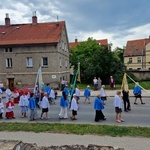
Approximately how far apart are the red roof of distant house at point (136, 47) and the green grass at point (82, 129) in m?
51.4

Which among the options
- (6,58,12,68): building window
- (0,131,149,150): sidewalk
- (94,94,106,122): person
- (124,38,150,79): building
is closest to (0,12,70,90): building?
(6,58,12,68): building window

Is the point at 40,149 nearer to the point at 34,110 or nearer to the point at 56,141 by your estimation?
the point at 56,141

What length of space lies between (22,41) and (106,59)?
41.5 feet

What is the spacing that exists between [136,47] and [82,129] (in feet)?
176

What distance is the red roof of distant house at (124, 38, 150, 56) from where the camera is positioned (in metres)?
58.1

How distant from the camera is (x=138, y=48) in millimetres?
58812

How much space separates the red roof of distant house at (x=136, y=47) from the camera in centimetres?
5811

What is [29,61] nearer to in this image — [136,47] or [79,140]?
[79,140]

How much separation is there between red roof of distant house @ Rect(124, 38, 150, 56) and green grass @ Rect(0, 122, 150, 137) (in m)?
51.4

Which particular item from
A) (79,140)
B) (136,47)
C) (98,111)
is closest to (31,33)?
(98,111)

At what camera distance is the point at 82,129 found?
382 inches

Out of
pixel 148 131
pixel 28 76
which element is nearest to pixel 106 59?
pixel 28 76

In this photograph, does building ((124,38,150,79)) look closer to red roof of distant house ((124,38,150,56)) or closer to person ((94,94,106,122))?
red roof of distant house ((124,38,150,56))

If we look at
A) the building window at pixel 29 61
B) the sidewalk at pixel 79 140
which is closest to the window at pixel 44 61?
the building window at pixel 29 61
